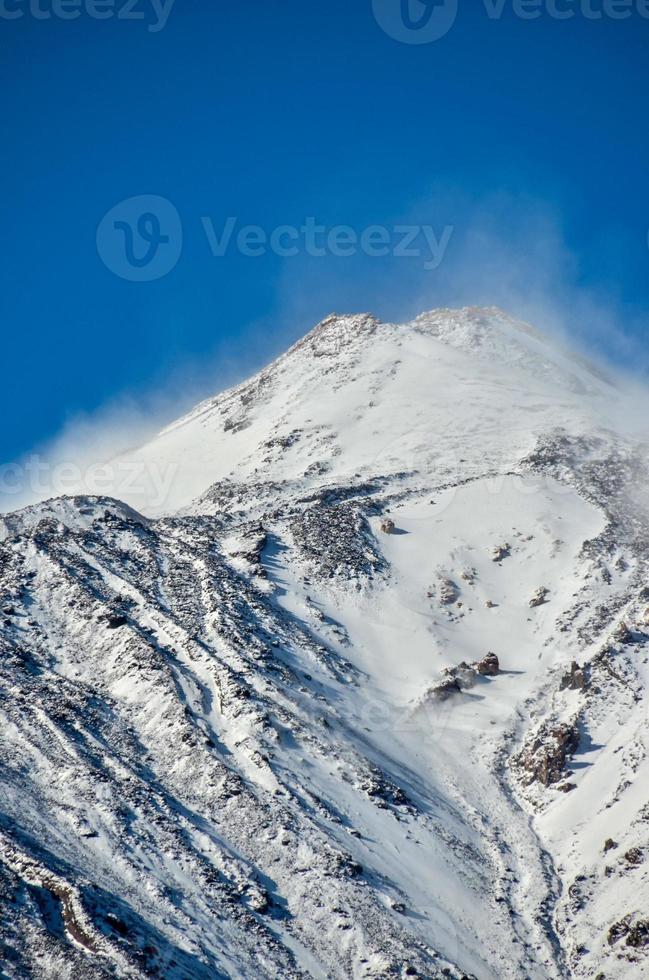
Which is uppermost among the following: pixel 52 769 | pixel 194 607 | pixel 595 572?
pixel 595 572

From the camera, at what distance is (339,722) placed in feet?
175

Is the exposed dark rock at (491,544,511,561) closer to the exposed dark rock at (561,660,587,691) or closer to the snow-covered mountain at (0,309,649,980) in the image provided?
the snow-covered mountain at (0,309,649,980)

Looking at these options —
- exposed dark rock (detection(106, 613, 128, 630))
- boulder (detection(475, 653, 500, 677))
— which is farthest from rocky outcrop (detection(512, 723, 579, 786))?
exposed dark rock (detection(106, 613, 128, 630))

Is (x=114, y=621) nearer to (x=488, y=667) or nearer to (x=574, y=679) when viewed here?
(x=488, y=667)

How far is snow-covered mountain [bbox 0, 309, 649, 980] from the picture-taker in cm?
3897

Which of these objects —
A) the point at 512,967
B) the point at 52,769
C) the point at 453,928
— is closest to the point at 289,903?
the point at 453,928

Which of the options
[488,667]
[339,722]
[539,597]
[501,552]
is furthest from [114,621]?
[501,552]

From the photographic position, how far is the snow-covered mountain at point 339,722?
39.0 meters

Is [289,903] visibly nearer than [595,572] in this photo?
Yes

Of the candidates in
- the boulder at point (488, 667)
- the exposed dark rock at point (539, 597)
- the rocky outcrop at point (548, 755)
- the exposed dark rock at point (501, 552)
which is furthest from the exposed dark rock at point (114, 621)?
the exposed dark rock at point (501, 552)

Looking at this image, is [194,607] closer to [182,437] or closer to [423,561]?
[423,561]

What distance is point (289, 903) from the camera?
133ft

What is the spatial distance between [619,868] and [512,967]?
24.5ft

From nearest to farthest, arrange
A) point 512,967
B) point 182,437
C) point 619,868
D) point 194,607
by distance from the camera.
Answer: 1. point 512,967
2. point 619,868
3. point 194,607
4. point 182,437
